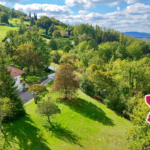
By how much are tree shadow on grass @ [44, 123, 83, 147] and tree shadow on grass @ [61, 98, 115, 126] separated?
5617 mm

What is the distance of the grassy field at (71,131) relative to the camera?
16.6 m

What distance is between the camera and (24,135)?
17.4 meters

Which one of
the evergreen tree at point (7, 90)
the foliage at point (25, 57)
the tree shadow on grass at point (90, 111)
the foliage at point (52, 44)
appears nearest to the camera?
the evergreen tree at point (7, 90)

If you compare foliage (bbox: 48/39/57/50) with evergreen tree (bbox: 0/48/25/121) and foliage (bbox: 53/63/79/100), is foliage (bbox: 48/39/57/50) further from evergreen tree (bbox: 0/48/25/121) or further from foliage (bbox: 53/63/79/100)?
evergreen tree (bbox: 0/48/25/121)

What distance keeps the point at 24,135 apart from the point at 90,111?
1260cm

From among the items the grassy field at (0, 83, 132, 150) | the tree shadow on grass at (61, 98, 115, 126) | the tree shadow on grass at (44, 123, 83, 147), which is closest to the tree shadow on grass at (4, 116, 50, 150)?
the grassy field at (0, 83, 132, 150)

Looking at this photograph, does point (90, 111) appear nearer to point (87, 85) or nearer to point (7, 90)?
point (87, 85)

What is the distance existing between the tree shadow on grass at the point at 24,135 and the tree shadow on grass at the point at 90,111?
8.79 meters

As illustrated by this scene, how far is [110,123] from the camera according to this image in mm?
22984

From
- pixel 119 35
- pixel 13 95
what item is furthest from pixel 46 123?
pixel 119 35

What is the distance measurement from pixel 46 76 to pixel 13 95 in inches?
897

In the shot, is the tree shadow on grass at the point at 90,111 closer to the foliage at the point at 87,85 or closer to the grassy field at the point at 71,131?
the grassy field at the point at 71,131

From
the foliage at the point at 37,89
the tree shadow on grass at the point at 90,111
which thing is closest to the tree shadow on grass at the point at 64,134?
the tree shadow on grass at the point at 90,111

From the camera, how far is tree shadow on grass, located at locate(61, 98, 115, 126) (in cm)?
2358
